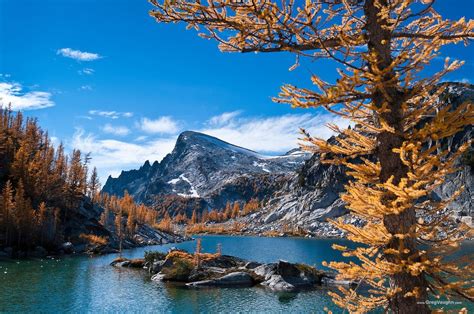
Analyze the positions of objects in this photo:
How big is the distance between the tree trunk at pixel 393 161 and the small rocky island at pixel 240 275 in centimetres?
3528

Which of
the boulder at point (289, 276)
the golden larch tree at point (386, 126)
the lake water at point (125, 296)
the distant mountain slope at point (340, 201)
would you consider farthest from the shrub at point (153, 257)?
the distant mountain slope at point (340, 201)

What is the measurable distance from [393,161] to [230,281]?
39.2 meters

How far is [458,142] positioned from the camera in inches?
6142

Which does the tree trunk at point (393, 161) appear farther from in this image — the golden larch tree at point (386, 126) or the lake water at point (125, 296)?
the lake water at point (125, 296)

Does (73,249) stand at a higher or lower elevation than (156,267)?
lower

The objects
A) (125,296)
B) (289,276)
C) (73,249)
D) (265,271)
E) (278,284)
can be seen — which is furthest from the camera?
(73,249)

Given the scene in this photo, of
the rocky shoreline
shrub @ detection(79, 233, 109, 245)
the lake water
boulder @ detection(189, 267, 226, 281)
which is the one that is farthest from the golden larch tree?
shrub @ detection(79, 233, 109, 245)

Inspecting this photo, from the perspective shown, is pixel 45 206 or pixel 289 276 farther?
pixel 45 206

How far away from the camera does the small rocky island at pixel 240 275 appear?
139 ft

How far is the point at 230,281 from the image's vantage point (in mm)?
43344

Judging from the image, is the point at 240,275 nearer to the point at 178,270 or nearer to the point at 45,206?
the point at 178,270

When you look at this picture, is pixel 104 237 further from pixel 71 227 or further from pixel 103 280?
pixel 103 280

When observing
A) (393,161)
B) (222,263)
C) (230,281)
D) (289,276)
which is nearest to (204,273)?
(230,281)

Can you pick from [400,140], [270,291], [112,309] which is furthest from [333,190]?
[400,140]
